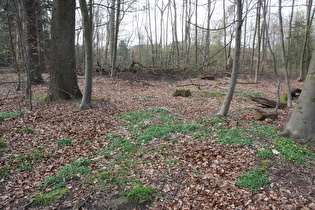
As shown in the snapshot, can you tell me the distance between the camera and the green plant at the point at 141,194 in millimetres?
3076

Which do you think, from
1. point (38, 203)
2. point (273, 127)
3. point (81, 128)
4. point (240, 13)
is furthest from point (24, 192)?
point (240, 13)

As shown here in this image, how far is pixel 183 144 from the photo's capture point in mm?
4820

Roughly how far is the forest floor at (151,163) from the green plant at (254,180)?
0.6 inches

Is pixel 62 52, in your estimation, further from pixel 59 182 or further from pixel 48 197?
pixel 48 197

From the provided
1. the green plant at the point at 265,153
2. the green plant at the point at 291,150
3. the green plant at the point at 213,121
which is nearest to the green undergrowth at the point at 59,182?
the green plant at the point at 265,153

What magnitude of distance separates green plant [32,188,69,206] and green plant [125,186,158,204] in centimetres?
107

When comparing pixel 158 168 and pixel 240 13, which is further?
pixel 240 13

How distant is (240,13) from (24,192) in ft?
21.7

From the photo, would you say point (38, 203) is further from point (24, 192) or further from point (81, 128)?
point (81, 128)

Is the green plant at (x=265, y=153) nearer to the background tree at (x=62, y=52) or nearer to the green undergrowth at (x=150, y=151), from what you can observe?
the green undergrowth at (x=150, y=151)

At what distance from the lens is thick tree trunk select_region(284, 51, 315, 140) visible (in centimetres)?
430

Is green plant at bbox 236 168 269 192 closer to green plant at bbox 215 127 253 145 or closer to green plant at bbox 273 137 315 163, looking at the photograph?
green plant at bbox 273 137 315 163

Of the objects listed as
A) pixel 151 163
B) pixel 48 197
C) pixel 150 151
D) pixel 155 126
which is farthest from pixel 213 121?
pixel 48 197

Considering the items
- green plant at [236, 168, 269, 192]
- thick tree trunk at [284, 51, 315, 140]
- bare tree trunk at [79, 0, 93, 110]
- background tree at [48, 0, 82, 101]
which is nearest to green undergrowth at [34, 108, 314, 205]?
green plant at [236, 168, 269, 192]
